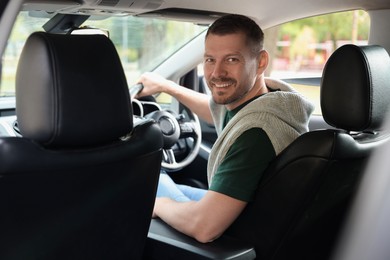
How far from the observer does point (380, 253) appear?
114cm


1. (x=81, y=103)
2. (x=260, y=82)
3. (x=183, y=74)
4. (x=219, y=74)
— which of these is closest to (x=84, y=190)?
(x=81, y=103)

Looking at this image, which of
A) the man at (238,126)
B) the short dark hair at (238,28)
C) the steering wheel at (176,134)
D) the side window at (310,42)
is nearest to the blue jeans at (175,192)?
the steering wheel at (176,134)

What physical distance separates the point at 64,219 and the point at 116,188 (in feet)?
0.62

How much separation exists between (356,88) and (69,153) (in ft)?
3.28

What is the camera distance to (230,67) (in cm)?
243

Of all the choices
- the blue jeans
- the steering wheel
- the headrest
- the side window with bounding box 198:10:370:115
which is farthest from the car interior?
the side window with bounding box 198:10:370:115

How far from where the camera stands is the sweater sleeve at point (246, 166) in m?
2.12

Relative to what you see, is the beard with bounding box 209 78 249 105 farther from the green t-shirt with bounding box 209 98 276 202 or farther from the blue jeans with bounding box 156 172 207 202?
the blue jeans with bounding box 156 172 207 202

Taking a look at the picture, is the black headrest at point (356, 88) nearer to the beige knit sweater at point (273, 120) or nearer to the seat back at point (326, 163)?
the seat back at point (326, 163)

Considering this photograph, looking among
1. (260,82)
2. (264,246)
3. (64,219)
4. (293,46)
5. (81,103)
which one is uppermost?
(81,103)

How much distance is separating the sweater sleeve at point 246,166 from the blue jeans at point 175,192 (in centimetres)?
71

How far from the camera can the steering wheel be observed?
329cm

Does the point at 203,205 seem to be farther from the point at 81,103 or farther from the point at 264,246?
the point at 81,103

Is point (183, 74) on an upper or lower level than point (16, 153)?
lower
